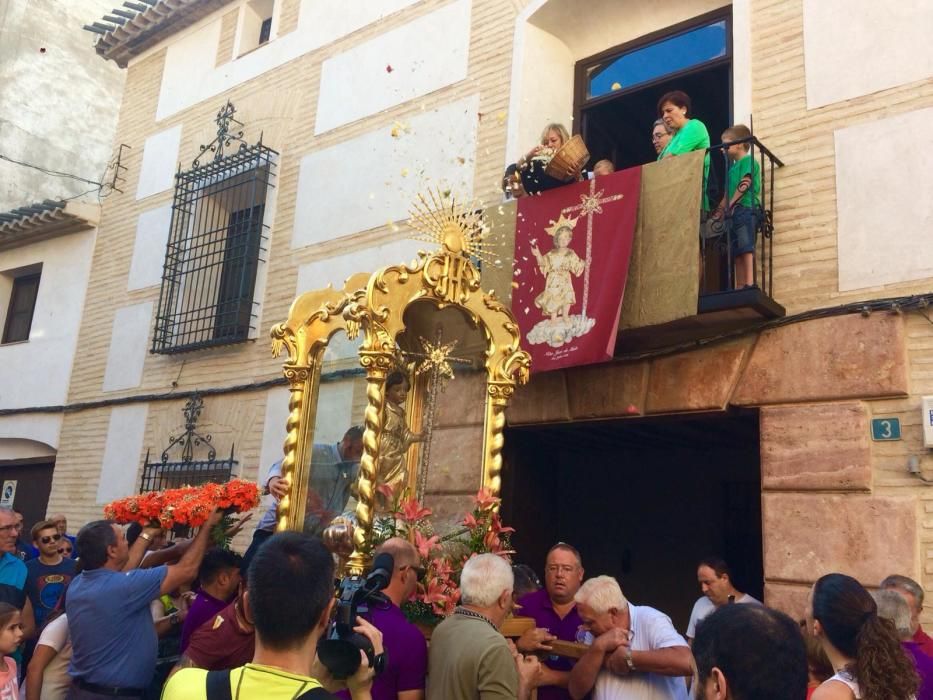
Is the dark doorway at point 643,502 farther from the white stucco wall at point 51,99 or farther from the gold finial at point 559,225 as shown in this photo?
the white stucco wall at point 51,99

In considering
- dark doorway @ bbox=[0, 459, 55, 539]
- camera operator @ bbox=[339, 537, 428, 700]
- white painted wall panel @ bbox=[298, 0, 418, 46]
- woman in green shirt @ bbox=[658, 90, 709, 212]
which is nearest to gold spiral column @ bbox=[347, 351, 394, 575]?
camera operator @ bbox=[339, 537, 428, 700]

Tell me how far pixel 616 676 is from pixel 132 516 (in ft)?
8.86

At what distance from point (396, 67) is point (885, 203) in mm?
5057

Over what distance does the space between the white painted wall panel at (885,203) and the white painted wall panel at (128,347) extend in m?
7.66

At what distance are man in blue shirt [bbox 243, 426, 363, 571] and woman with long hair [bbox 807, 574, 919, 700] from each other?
Result: 2.75m

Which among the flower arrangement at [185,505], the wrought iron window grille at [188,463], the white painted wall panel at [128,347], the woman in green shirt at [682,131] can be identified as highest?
the woman in green shirt at [682,131]

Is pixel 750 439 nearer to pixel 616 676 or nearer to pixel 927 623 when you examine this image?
pixel 927 623

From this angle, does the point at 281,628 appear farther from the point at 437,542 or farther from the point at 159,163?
the point at 159,163

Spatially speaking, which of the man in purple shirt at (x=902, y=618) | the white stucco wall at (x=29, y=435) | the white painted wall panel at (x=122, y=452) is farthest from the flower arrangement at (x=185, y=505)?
the white stucco wall at (x=29, y=435)

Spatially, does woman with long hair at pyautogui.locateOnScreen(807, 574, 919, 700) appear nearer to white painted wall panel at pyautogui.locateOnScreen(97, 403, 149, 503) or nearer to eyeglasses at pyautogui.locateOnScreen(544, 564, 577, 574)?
eyeglasses at pyautogui.locateOnScreen(544, 564, 577, 574)

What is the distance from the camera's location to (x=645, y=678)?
4.00m

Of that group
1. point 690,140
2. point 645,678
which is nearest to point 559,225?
point 690,140

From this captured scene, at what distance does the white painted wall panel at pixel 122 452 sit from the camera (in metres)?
10.0

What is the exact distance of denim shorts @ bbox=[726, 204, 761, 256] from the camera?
19.2 ft
